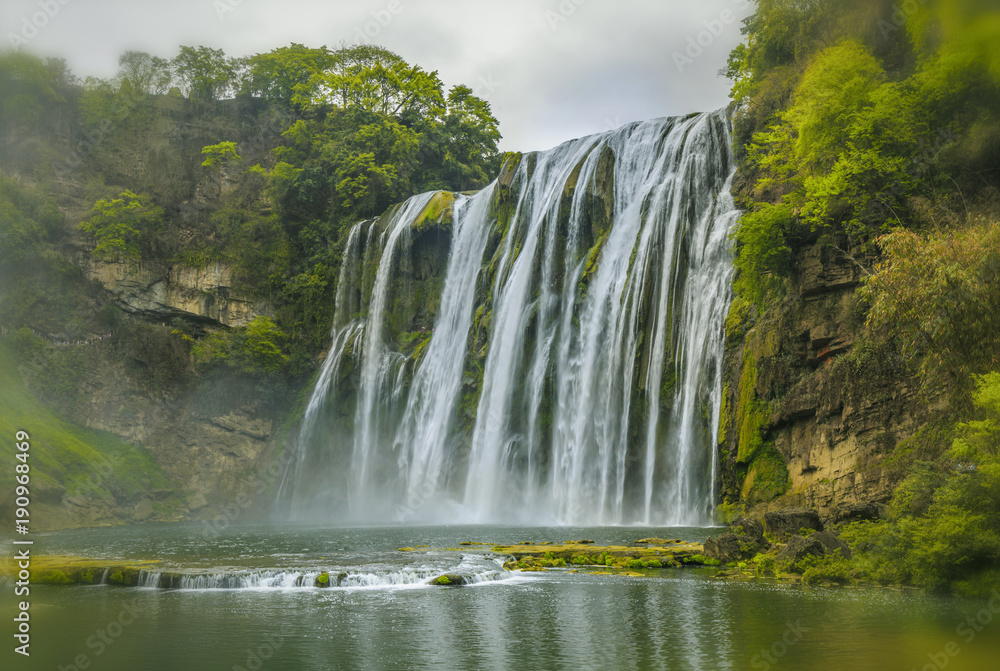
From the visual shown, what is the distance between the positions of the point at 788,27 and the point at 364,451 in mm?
29781

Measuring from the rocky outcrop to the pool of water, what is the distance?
117ft

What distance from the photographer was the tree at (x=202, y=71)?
6262 centimetres

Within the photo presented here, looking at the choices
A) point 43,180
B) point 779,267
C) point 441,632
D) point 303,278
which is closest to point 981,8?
point 779,267

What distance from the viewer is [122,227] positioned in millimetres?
51750

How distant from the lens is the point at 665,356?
30500 millimetres

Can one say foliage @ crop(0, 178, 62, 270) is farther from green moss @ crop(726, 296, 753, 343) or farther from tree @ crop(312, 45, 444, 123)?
green moss @ crop(726, 296, 753, 343)

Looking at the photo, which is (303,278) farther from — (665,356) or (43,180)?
(665,356)

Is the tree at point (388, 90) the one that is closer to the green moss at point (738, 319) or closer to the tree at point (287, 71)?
the tree at point (287, 71)

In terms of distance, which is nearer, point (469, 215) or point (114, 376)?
point (469, 215)

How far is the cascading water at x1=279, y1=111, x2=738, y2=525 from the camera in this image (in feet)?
99.2

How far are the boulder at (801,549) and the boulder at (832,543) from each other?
9 cm

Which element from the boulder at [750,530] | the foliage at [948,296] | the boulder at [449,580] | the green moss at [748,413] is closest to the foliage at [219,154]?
the green moss at [748,413]

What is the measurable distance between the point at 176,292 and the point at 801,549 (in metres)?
45.6

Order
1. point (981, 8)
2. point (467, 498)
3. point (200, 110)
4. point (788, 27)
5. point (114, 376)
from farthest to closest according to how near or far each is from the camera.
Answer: point (200, 110), point (114, 376), point (467, 498), point (788, 27), point (981, 8)
